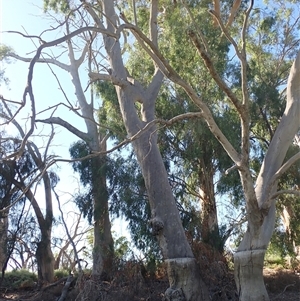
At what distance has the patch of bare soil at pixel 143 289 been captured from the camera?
8398mm

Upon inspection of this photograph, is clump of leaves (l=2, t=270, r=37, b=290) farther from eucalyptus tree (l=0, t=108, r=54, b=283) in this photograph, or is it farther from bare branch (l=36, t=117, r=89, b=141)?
bare branch (l=36, t=117, r=89, b=141)

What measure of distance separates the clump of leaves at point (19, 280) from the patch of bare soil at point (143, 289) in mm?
941

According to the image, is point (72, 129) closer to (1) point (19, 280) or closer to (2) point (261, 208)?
(1) point (19, 280)

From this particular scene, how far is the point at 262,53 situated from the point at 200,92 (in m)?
3.36

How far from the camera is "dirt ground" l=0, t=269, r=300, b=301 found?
8477 millimetres

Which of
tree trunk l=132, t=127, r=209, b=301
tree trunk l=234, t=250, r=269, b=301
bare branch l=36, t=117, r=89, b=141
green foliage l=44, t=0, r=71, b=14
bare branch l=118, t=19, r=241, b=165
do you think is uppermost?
green foliage l=44, t=0, r=71, b=14

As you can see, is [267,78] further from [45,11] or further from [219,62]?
[45,11]

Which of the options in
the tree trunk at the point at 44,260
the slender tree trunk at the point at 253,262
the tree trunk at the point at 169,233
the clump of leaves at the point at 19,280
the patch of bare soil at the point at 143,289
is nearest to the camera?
the slender tree trunk at the point at 253,262

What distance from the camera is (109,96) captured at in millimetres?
12031

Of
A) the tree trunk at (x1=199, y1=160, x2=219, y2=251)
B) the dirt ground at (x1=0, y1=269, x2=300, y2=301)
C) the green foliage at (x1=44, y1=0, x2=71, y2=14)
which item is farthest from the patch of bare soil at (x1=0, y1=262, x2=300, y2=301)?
the green foliage at (x1=44, y1=0, x2=71, y2=14)

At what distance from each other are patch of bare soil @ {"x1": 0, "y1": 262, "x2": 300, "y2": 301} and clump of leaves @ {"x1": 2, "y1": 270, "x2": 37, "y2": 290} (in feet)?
3.09

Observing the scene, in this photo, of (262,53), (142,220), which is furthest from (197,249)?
(262,53)

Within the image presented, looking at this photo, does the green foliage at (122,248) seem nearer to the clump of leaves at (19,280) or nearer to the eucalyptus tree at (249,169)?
the clump of leaves at (19,280)

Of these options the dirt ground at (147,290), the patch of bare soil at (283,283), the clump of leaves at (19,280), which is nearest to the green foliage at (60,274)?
the clump of leaves at (19,280)
